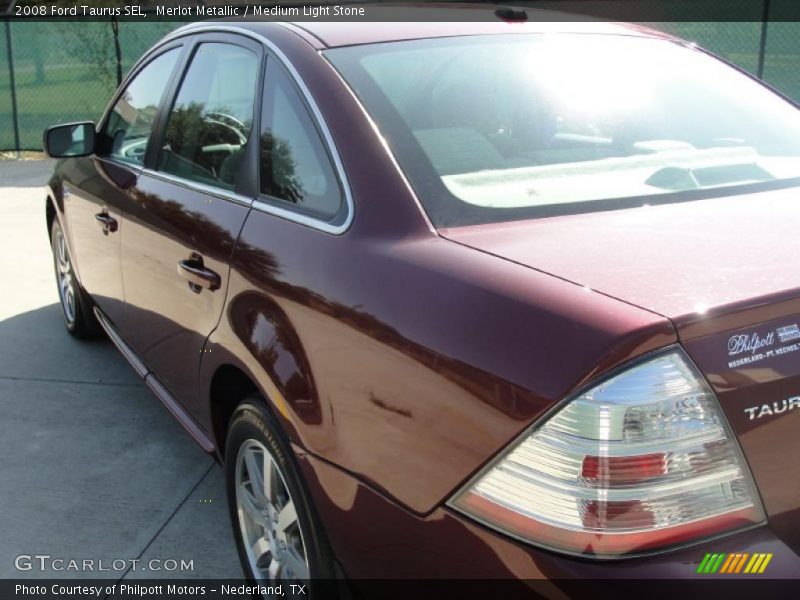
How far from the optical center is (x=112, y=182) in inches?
147

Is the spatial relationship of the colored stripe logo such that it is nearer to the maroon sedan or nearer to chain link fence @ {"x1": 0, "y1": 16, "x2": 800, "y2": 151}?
the maroon sedan

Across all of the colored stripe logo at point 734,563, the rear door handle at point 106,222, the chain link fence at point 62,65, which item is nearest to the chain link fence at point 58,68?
the chain link fence at point 62,65

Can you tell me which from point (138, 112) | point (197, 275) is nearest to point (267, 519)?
point (197, 275)

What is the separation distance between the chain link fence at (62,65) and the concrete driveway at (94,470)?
28.2ft

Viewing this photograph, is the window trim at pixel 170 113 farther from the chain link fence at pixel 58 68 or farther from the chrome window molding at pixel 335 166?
the chain link fence at pixel 58 68

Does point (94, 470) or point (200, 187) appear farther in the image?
point (94, 470)

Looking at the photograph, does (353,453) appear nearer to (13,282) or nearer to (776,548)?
(776,548)

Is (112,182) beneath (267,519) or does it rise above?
above

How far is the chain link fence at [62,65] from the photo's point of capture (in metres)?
12.8

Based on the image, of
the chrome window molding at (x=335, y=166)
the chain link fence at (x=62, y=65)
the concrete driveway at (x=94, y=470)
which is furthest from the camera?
the chain link fence at (x=62, y=65)

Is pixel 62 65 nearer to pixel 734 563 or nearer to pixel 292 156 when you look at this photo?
pixel 292 156

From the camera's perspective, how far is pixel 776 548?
151cm

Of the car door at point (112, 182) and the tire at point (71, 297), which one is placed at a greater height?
the car door at point (112, 182)

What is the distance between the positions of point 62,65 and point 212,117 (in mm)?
11435
